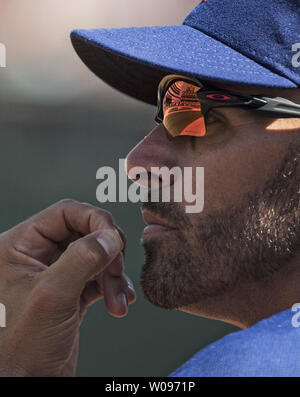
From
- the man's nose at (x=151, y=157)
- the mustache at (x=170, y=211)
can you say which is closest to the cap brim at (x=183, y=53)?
the man's nose at (x=151, y=157)

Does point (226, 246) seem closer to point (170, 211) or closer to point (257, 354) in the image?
point (170, 211)

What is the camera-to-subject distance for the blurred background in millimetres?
5945

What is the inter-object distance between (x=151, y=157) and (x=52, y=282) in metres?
0.42

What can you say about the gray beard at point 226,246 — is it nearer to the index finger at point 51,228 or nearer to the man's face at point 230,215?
the man's face at point 230,215

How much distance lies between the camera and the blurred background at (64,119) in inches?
234

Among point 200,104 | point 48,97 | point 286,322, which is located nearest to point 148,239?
point 200,104

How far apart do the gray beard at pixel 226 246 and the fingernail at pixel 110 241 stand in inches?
4.1

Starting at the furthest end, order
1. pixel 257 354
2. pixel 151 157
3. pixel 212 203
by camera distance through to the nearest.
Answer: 1. pixel 151 157
2. pixel 212 203
3. pixel 257 354

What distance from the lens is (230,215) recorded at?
140 centimetres

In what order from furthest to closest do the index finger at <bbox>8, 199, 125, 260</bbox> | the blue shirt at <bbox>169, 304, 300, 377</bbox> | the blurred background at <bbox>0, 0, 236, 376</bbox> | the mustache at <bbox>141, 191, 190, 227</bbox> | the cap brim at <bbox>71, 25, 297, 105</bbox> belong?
1. the blurred background at <bbox>0, 0, 236, 376</bbox>
2. the index finger at <bbox>8, 199, 125, 260</bbox>
3. the mustache at <bbox>141, 191, 190, 227</bbox>
4. the cap brim at <bbox>71, 25, 297, 105</bbox>
5. the blue shirt at <bbox>169, 304, 300, 377</bbox>

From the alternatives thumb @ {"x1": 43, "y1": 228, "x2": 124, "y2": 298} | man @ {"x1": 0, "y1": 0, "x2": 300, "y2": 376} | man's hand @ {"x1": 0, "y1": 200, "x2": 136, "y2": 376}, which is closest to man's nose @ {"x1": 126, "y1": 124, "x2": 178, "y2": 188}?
man @ {"x1": 0, "y1": 0, "x2": 300, "y2": 376}

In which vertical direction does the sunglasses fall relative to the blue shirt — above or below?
above

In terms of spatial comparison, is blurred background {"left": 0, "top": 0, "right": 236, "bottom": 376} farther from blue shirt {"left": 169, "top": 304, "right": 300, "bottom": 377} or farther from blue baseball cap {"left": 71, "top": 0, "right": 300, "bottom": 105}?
blue shirt {"left": 169, "top": 304, "right": 300, "bottom": 377}

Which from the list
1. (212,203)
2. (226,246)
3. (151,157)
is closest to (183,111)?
(151,157)
